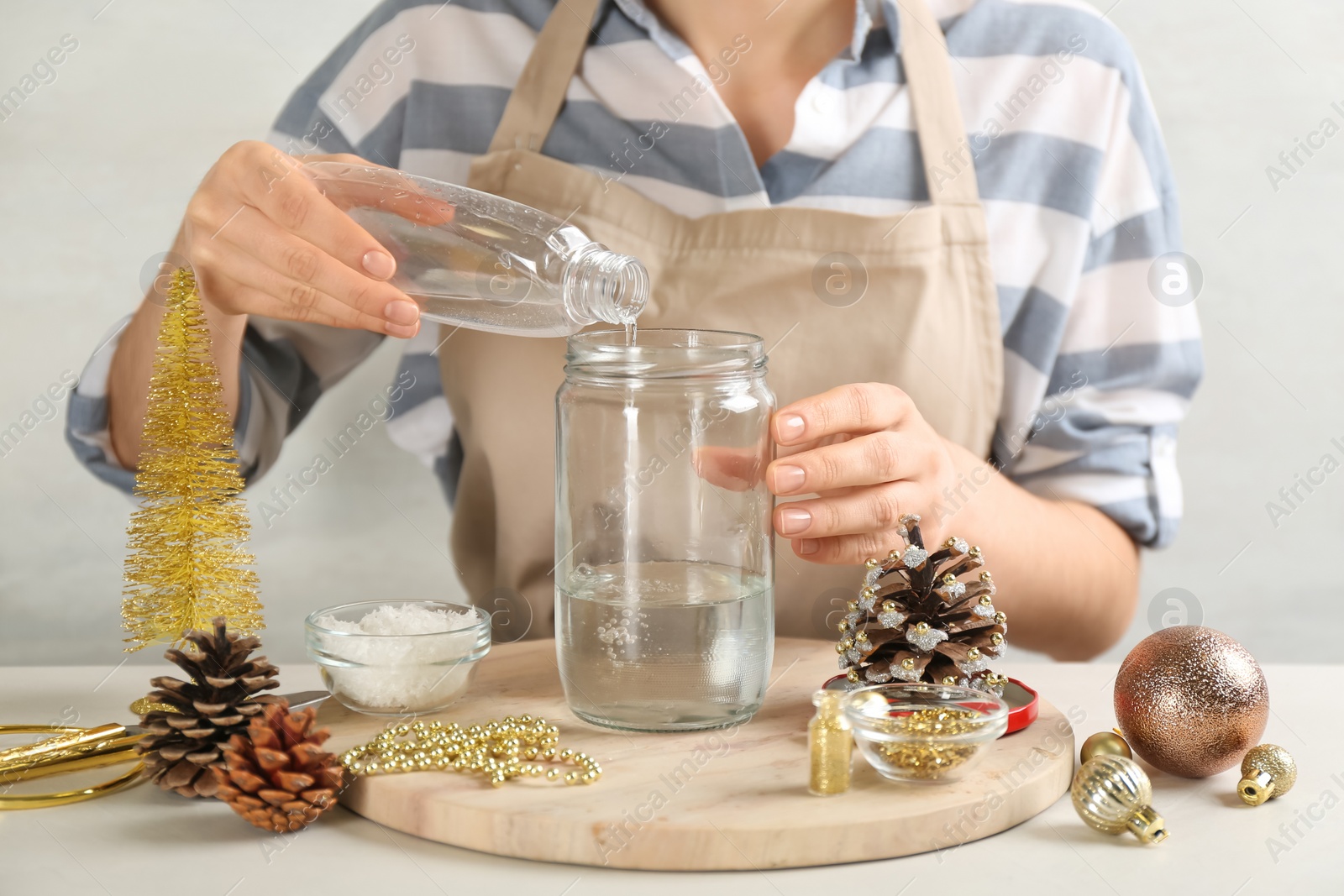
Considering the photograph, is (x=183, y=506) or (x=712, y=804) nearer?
(x=712, y=804)

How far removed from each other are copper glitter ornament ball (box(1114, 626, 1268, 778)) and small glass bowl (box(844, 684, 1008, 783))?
8 centimetres

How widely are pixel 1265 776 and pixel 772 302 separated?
490 millimetres

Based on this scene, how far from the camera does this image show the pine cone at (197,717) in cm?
62

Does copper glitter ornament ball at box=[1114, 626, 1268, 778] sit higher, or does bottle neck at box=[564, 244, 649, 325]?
bottle neck at box=[564, 244, 649, 325]

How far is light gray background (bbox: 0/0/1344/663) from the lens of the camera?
4.03 ft

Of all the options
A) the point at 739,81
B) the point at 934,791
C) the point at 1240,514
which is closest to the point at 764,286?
the point at 739,81

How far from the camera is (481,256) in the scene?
0.76 metres

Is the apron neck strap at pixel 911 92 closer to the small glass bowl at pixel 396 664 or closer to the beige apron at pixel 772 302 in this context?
the beige apron at pixel 772 302

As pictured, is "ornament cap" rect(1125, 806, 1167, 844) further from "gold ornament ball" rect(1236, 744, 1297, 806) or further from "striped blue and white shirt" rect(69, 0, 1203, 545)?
"striped blue and white shirt" rect(69, 0, 1203, 545)

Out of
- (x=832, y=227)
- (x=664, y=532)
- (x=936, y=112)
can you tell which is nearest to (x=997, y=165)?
(x=936, y=112)

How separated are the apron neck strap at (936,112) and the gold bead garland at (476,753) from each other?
1.83 feet

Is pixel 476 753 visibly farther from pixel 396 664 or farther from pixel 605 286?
pixel 605 286

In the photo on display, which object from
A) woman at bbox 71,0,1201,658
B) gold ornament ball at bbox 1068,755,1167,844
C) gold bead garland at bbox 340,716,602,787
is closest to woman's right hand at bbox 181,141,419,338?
woman at bbox 71,0,1201,658

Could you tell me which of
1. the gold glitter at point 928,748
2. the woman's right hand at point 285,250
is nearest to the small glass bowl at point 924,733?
the gold glitter at point 928,748
